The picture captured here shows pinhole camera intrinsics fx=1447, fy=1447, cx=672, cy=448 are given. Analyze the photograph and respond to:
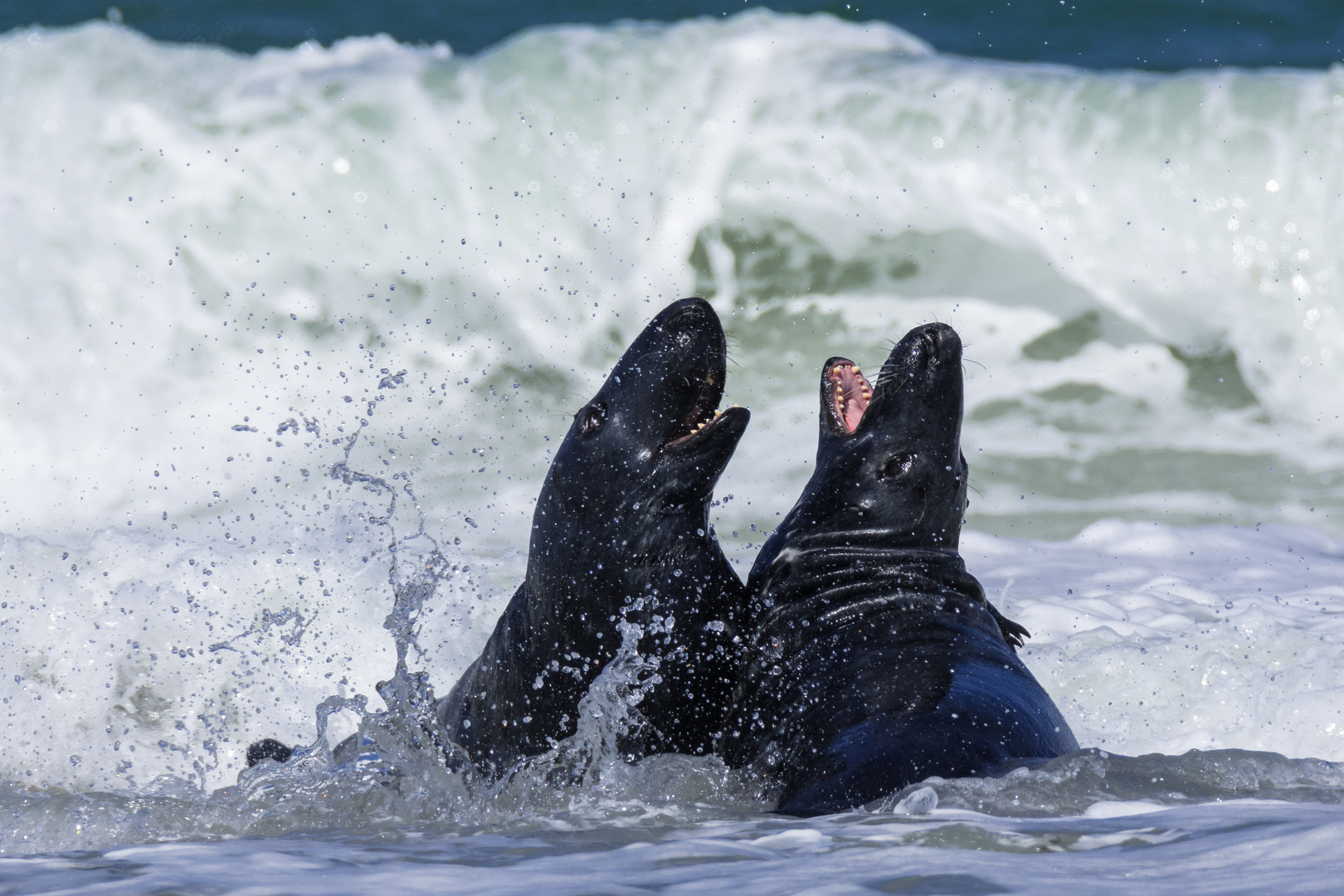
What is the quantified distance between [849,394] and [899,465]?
41 centimetres

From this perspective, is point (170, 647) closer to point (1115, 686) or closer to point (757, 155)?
point (1115, 686)

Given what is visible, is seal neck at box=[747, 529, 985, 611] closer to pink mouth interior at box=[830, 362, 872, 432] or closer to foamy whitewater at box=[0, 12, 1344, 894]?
pink mouth interior at box=[830, 362, 872, 432]

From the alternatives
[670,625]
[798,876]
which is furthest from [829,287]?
[798,876]

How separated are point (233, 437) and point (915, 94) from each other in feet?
18.9

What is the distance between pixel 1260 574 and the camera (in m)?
7.39

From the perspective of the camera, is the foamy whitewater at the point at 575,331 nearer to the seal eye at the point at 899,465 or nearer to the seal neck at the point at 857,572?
the seal neck at the point at 857,572

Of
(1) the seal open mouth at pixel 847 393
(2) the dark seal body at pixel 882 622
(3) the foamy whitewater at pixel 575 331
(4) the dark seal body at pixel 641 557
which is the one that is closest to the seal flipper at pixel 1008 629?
(2) the dark seal body at pixel 882 622

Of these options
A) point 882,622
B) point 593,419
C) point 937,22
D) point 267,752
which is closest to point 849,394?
point 882,622

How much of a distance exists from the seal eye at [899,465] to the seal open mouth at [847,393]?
22 cm

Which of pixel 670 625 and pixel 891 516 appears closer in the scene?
pixel 670 625

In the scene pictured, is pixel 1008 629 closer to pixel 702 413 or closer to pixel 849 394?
pixel 849 394

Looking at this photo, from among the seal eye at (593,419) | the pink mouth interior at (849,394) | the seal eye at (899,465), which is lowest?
the seal eye at (899,465)

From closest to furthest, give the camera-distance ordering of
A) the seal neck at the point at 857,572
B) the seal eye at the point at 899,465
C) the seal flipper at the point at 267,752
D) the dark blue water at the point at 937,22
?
the seal neck at the point at 857,572, the seal eye at the point at 899,465, the seal flipper at the point at 267,752, the dark blue water at the point at 937,22

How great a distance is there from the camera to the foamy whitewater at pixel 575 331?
634cm
